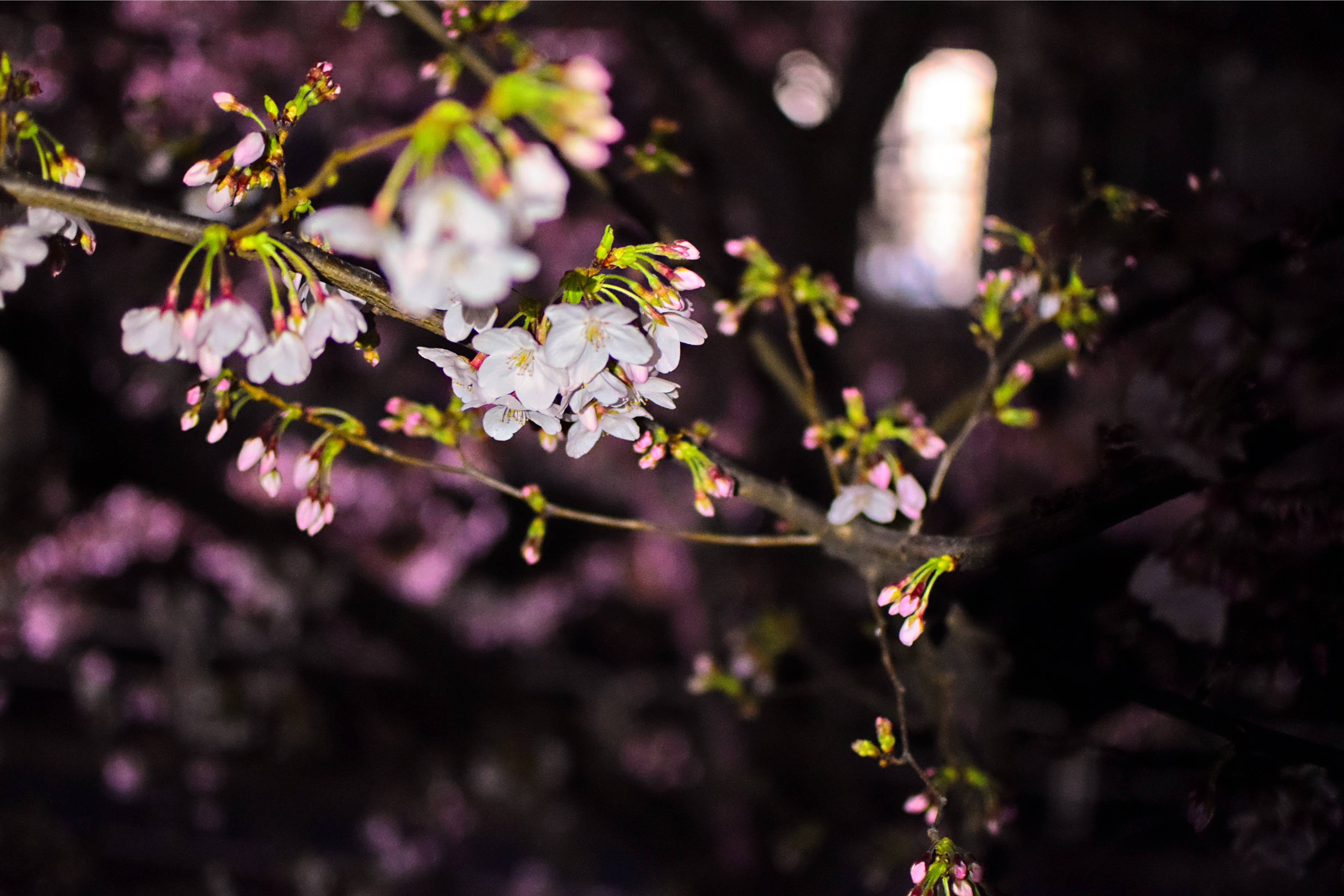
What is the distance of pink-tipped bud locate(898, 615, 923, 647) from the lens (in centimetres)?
93

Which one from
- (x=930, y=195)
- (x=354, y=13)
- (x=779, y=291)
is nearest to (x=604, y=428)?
(x=779, y=291)

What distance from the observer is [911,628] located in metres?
0.94

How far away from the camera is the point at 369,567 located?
16.3 feet

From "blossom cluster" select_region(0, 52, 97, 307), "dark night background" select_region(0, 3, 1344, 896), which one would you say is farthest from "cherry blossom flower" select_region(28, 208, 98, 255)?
"dark night background" select_region(0, 3, 1344, 896)

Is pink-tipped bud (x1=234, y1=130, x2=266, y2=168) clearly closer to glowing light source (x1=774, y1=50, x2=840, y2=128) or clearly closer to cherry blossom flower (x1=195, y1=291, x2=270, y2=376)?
cherry blossom flower (x1=195, y1=291, x2=270, y2=376)

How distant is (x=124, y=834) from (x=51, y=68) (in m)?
3.67

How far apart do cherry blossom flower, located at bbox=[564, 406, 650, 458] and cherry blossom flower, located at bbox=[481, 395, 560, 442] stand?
3cm

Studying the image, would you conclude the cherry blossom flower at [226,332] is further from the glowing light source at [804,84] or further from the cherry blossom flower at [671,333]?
the glowing light source at [804,84]

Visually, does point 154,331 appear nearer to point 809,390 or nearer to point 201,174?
point 201,174

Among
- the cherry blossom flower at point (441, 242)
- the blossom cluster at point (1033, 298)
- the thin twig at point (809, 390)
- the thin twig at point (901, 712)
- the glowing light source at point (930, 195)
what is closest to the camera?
the cherry blossom flower at point (441, 242)

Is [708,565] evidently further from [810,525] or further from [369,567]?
[369,567]

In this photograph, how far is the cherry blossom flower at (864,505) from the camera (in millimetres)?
1011

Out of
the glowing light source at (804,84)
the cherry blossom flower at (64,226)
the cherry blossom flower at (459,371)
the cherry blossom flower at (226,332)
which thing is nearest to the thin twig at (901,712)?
the cherry blossom flower at (459,371)

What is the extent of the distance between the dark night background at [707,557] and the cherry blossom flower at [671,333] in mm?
404
